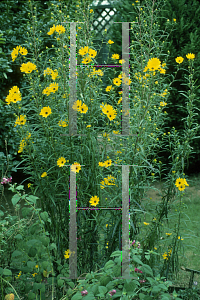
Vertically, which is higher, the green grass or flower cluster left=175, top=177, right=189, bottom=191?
flower cluster left=175, top=177, right=189, bottom=191

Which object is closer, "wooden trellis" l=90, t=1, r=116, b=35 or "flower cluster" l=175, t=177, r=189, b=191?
"flower cluster" l=175, t=177, r=189, b=191

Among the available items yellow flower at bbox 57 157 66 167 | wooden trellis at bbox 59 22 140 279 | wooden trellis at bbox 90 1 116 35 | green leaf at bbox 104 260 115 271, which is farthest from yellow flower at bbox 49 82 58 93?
wooden trellis at bbox 90 1 116 35

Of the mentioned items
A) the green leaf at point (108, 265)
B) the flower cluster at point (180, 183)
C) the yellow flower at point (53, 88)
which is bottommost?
the green leaf at point (108, 265)

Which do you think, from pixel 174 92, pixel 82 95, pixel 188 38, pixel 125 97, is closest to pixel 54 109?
pixel 82 95

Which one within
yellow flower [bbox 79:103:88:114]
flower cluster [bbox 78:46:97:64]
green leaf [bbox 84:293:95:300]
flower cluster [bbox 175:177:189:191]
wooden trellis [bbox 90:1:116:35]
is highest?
wooden trellis [bbox 90:1:116:35]

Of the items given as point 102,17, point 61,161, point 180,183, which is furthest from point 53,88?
point 102,17

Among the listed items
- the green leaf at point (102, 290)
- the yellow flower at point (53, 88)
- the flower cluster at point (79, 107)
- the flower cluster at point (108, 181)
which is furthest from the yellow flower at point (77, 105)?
the green leaf at point (102, 290)

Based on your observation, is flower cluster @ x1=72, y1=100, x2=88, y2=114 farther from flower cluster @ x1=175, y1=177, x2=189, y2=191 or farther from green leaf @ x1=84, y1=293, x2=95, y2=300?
green leaf @ x1=84, y1=293, x2=95, y2=300

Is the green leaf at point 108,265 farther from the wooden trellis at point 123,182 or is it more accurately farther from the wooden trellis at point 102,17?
the wooden trellis at point 102,17

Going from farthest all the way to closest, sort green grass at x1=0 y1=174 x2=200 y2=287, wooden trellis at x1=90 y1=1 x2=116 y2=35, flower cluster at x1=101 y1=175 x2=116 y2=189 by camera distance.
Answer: wooden trellis at x1=90 y1=1 x2=116 y2=35
green grass at x1=0 y1=174 x2=200 y2=287
flower cluster at x1=101 y1=175 x2=116 y2=189

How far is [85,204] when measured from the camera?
2.03 m

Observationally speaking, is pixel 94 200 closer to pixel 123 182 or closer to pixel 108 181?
pixel 108 181

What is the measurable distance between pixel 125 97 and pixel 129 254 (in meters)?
0.79

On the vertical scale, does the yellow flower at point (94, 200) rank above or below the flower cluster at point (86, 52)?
below
